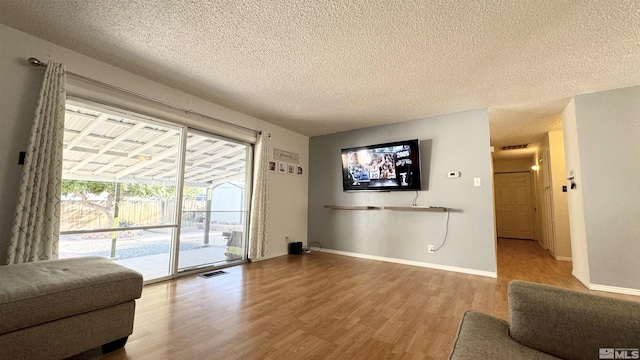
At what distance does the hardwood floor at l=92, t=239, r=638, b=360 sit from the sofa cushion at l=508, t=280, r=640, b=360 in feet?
2.93

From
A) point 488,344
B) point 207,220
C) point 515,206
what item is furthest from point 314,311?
point 515,206

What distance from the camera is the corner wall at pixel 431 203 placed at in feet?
12.2

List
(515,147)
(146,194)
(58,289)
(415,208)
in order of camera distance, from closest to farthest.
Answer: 1. (58,289)
2. (146,194)
3. (415,208)
4. (515,147)

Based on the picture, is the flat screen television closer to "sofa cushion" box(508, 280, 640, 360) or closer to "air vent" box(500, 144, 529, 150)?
"sofa cushion" box(508, 280, 640, 360)

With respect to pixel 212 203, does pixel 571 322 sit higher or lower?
lower

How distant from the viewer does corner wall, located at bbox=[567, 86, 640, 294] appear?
9.51 feet

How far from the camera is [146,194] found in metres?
3.19

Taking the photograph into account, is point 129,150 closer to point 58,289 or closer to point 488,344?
point 58,289

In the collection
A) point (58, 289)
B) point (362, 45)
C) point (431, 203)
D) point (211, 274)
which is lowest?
point (211, 274)

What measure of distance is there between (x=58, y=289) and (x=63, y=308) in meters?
0.11

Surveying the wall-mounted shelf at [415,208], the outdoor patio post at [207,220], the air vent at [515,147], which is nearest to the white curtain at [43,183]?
the outdoor patio post at [207,220]

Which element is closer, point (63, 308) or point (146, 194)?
point (63, 308)

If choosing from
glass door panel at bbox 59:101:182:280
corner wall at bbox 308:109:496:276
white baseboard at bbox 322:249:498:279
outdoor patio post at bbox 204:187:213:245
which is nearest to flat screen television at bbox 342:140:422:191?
corner wall at bbox 308:109:496:276

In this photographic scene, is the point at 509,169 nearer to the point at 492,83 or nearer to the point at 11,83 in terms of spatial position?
the point at 492,83
